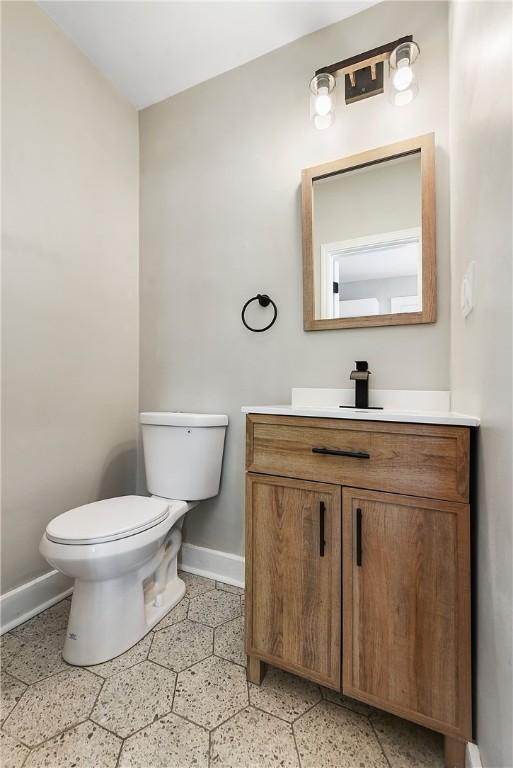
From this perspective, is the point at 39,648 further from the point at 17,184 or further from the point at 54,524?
the point at 17,184

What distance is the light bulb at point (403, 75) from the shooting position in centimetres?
130

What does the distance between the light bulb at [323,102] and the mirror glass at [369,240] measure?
24 cm

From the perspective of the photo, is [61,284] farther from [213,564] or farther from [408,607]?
[408,607]

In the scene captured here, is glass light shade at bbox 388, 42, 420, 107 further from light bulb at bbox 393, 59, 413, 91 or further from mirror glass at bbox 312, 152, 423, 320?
mirror glass at bbox 312, 152, 423, 320

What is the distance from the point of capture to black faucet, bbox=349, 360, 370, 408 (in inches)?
51.7

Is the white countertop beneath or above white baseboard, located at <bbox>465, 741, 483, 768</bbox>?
above

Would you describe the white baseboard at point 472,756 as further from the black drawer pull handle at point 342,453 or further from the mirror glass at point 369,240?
the mirror glass at point 369,240

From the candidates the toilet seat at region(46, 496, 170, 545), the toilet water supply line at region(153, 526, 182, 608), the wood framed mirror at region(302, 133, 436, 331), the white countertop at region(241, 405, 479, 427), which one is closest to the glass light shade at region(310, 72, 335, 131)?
the wood framed mirror at region(302, 133, 436, 331)

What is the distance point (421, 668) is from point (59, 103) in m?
2.44

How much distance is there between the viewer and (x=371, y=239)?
1429mm

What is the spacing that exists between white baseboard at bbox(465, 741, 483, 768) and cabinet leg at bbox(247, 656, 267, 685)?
56 centimetres

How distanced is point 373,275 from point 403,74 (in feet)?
2.30

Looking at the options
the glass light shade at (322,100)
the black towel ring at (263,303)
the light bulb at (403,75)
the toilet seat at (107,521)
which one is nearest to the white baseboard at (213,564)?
the toilet seat at (107,521)

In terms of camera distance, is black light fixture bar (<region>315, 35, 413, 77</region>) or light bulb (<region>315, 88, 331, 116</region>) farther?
light bulb (<region>315, 88, 331, 116</region>)
